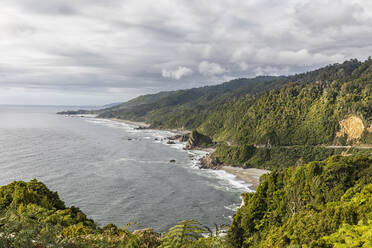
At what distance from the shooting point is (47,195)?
4275 centimetres

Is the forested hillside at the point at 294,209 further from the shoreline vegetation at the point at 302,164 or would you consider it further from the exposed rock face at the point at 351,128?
the exposed rock face at the point at 351,128

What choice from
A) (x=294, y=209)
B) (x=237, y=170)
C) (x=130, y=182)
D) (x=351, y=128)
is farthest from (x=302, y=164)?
(x=130, y=182)

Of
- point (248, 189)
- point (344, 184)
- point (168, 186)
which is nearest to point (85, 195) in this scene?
point (168, 186)

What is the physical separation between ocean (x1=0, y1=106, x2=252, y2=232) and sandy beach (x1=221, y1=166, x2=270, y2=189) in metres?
4.45

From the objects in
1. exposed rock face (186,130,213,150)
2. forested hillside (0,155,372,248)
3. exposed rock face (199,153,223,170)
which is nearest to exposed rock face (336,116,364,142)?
exposed rock face (199,153,223,170)

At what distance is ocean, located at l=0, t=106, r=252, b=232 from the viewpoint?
221 feet

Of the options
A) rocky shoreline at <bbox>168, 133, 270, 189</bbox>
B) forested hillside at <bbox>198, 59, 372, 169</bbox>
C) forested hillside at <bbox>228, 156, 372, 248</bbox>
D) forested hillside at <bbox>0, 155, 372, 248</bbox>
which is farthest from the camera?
forested hillside at <bbox>198, 59, 372, 169</bbox>

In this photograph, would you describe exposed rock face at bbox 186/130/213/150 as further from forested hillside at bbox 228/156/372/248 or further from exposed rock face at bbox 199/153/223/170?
forested hillside at bbox 228/156/372/248

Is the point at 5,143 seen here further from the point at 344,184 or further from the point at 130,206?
the point at 344,184

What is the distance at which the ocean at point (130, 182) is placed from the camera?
67.3 m

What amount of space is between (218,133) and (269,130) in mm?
56357

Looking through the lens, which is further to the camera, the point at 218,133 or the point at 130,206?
the point at 218,133

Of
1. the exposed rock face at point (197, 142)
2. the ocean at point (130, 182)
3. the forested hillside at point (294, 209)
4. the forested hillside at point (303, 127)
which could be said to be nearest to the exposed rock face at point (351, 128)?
the forested hillside at point (303, 127)

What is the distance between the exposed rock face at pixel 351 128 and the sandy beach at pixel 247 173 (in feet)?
134
